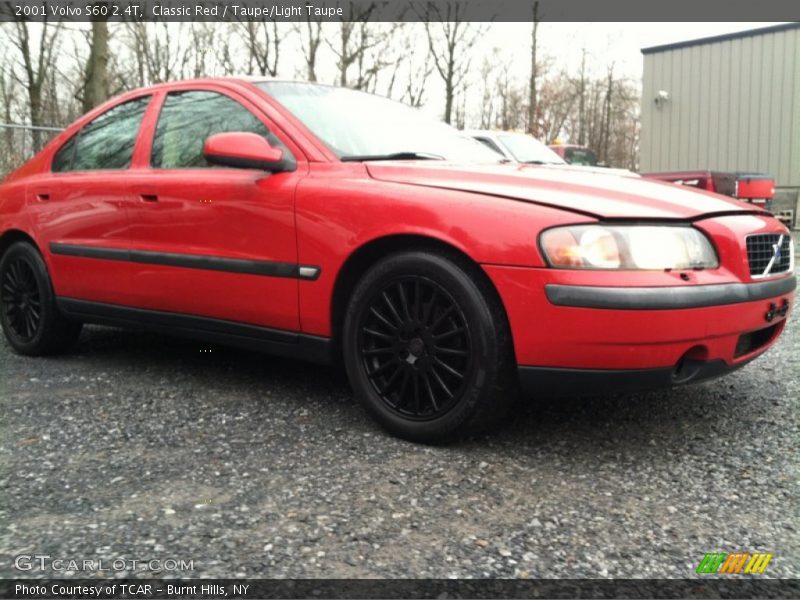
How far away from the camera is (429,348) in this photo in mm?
2832

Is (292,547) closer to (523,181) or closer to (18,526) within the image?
(18,526)

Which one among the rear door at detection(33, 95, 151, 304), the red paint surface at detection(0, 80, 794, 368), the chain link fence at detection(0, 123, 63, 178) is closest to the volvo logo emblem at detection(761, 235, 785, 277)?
the red paint surface at detection(0, 80, 794, 368)

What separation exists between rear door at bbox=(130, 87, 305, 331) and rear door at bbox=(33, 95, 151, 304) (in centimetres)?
16

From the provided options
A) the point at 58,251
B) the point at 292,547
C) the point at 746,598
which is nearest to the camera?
the point at 746,598

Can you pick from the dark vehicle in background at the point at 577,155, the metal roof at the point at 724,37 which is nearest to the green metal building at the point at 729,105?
the metal roof at the point at 724,37

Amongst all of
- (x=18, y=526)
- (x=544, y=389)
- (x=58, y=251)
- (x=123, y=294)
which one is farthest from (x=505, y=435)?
(x=58, y=251)

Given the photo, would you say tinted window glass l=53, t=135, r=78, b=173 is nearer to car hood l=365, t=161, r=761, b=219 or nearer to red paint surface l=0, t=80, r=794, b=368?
red paint surface l=0, t=80, r=794, b=368

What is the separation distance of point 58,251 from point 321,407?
6.37ft

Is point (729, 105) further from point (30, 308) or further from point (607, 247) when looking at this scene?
point (607, 247)

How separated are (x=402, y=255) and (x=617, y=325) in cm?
86

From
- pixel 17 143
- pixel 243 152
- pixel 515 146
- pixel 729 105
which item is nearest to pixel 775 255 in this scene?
pixel 243 152

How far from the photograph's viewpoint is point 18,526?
2209mm

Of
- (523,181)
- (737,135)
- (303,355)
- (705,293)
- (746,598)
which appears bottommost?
(746,598)

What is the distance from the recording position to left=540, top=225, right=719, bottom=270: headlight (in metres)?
2.53
